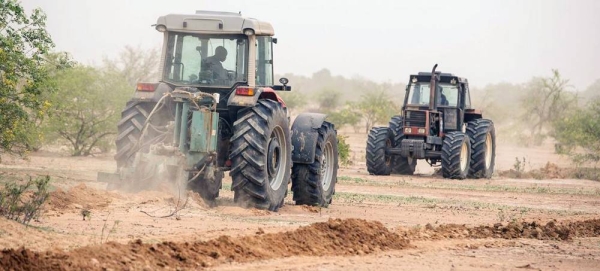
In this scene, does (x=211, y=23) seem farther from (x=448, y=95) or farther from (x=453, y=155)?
(x=448, y=95)

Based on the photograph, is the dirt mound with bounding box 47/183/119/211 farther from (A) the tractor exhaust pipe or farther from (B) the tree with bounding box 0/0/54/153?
(A) the tractor exhaust pipe

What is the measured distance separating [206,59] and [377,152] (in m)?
12.0

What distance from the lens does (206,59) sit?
581 inches

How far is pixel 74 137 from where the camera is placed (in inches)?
1037

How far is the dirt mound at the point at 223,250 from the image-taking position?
7941mm

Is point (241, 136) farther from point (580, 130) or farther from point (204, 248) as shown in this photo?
point (580, 130)

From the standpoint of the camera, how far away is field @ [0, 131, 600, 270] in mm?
8945

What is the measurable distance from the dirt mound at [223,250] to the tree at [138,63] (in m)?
31.6

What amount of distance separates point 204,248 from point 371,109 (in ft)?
120

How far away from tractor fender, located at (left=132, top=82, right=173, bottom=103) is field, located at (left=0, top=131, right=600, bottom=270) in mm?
1487

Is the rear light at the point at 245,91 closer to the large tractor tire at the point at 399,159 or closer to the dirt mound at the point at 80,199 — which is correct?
the dirt mound at the point at 80,199

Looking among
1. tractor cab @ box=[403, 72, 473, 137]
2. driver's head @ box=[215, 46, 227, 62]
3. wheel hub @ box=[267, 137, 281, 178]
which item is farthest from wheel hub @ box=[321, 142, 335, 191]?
tractor cab @ box=[403, 72, 473, 137]

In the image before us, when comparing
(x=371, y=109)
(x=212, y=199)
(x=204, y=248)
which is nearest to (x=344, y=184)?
(x=212, y=199)

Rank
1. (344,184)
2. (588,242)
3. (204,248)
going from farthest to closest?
(344,184) → (588,242) → (204,248)
